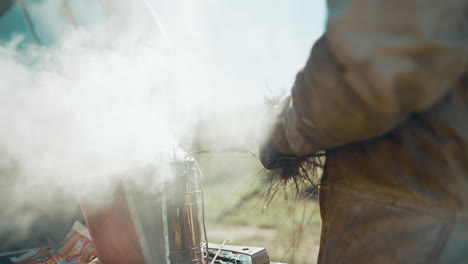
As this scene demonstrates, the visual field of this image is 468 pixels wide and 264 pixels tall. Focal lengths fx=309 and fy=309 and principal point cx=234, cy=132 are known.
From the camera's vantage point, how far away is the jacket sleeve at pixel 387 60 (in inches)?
28.9

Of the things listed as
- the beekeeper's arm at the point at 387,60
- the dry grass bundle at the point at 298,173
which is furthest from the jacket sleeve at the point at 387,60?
the dry grass bundle at the point at 298,173

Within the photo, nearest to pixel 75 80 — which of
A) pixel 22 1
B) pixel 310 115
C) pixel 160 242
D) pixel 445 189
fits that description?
pixel 22 1

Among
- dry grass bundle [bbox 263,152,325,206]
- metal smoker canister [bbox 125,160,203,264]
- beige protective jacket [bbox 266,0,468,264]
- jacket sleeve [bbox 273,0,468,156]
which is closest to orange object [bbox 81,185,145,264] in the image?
metal smoker canister [bbox 125,160,203,264]

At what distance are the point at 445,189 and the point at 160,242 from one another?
1.58 metres

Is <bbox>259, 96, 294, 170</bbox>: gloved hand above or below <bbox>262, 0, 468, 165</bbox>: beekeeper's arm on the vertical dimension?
below

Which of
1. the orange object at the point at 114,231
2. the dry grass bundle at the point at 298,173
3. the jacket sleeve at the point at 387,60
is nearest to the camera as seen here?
the jacket sleeve at the point at 387,60

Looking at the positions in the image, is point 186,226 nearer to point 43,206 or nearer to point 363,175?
point 363,175

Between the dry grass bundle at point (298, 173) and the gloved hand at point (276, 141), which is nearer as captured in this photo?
the gloved hand at point (276, 141)

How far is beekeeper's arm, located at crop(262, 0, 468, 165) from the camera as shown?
733 mm

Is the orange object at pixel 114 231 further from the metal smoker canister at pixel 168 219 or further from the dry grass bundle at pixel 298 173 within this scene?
the dry grass bundle at pixel 298 173

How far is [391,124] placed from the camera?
2.87ft

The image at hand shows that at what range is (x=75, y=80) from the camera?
8.52ft

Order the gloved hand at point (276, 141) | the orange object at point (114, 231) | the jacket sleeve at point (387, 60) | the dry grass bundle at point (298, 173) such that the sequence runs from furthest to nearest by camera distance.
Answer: the orange object at point (114, 231)
the dry grass bundle at point (298, 173)
the gloved hand at point (276, 141)
the jacket sleeve at point (387, 60)

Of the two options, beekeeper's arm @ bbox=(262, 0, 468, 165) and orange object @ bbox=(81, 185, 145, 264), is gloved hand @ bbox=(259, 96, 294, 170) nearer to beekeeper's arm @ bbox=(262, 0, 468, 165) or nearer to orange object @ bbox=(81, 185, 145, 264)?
beekeeper's arm @ bbox=(262, 0, 468, 165)
